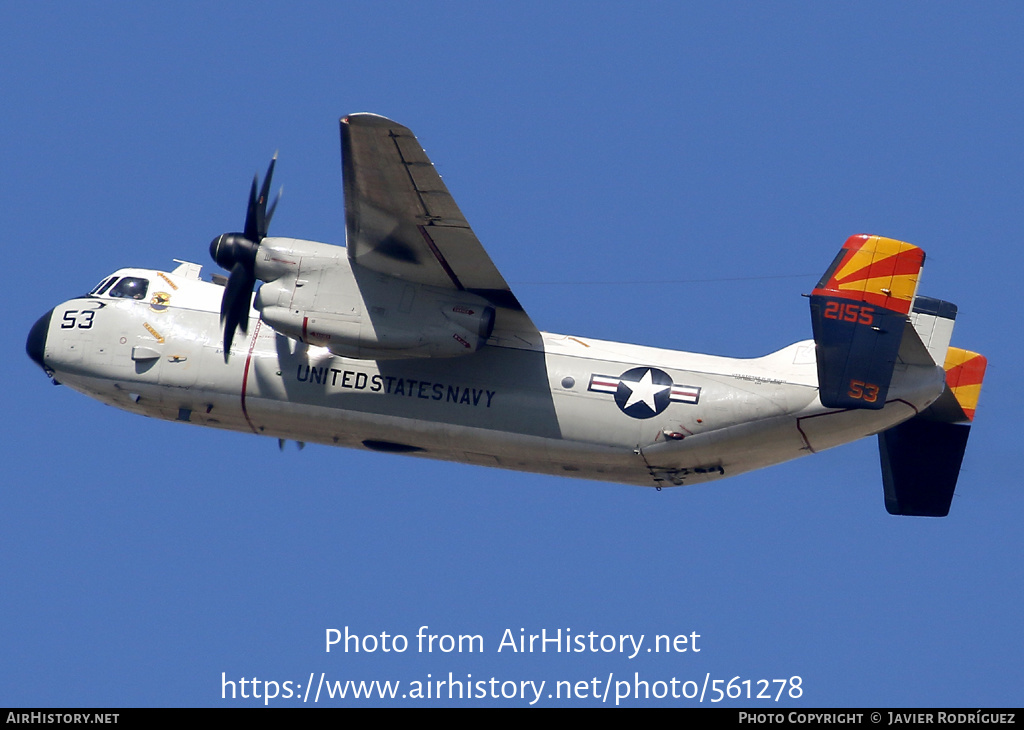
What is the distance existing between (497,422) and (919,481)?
8070 mm

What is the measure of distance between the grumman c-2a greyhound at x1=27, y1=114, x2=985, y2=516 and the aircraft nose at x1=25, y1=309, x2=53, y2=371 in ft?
1.82

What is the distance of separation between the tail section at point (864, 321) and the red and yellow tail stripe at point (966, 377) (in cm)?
330

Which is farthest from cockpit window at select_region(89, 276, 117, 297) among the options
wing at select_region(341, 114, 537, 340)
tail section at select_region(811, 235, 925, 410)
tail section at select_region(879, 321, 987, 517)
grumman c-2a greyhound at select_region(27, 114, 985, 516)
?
tail section at select_region(879, 321, 987, 517)

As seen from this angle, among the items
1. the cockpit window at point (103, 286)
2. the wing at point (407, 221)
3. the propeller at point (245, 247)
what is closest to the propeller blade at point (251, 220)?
the propeller at point (245, 247)

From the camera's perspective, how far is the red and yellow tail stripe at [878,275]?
24.1m

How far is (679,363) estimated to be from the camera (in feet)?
85.7

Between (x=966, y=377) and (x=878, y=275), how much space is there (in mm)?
4008

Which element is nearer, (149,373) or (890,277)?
(890,277)

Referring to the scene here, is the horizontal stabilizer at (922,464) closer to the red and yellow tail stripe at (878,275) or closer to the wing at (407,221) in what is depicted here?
the red and yellow tail stripe at (878,275)

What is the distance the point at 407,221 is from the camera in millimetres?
24938
